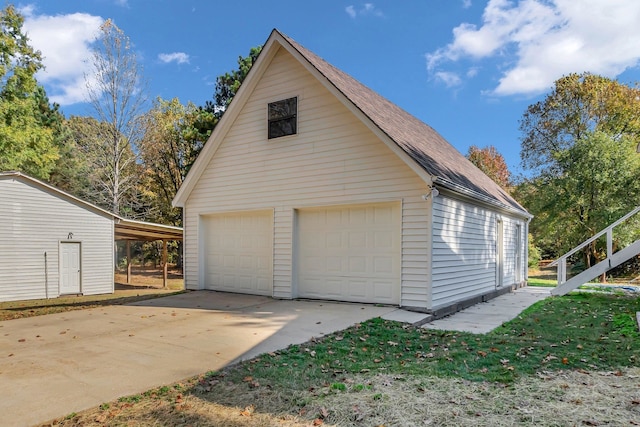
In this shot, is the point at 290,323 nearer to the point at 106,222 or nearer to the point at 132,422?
the point at 132,422

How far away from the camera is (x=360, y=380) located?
13.0 feet

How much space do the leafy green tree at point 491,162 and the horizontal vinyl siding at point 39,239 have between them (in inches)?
1048

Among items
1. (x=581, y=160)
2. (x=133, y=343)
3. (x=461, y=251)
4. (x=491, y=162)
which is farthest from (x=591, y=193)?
(x=133, y=343)

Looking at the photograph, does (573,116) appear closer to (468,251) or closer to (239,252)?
(468,251)

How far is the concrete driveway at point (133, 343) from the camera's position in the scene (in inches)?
146

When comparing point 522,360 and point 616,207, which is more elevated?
point 616,207

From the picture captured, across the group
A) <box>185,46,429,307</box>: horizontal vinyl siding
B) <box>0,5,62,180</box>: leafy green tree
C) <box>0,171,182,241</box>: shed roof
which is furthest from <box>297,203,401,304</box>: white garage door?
<box>0,5,62,180</box>: leafy green tree

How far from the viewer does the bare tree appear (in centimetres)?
1952

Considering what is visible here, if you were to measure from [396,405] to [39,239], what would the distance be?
591 inches

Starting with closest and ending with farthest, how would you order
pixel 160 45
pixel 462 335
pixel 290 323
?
pixel 462 335
pixel 290 323
pixel 160 45

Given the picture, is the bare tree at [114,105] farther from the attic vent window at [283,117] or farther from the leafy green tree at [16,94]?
the attic vent window at [283,117]

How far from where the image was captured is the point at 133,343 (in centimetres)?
552

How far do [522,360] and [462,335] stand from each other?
1.49m

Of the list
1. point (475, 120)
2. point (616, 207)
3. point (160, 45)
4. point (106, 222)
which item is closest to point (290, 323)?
point (106, 222)
